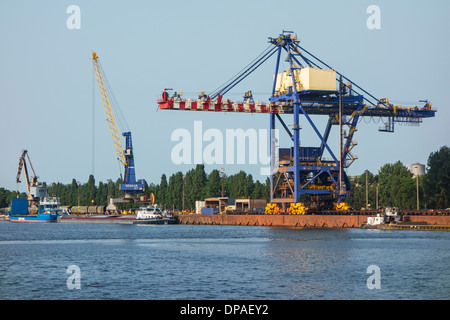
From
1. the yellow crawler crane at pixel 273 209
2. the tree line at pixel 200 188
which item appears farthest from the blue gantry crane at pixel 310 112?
the tree line at pixel 200 188

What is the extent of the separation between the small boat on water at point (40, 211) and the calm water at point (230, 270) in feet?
287

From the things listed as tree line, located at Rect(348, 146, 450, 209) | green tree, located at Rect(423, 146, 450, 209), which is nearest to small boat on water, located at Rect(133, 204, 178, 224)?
tree line, located at Rect(348, 146, 450, 209)

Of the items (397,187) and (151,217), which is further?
(397,187)

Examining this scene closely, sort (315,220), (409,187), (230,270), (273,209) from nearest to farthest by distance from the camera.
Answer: (230,270)
(315,220)
(273,209)
(409,187)

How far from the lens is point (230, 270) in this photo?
45.7 meters

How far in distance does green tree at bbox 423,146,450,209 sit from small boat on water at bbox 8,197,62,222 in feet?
289

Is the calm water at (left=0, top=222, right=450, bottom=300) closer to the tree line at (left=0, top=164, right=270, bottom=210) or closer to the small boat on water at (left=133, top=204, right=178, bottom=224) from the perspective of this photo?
the small boat on water at (left=133, top=204, right=178, bottom=224)

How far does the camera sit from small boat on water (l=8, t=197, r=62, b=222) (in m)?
155

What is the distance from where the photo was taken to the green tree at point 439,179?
4621 inches

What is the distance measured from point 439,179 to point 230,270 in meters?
82.4

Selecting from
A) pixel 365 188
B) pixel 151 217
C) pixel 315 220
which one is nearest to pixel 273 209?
pixel 315 220

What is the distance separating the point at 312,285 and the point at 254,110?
70735 millimetres

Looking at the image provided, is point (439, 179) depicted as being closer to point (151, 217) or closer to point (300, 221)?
point (300, 221)
